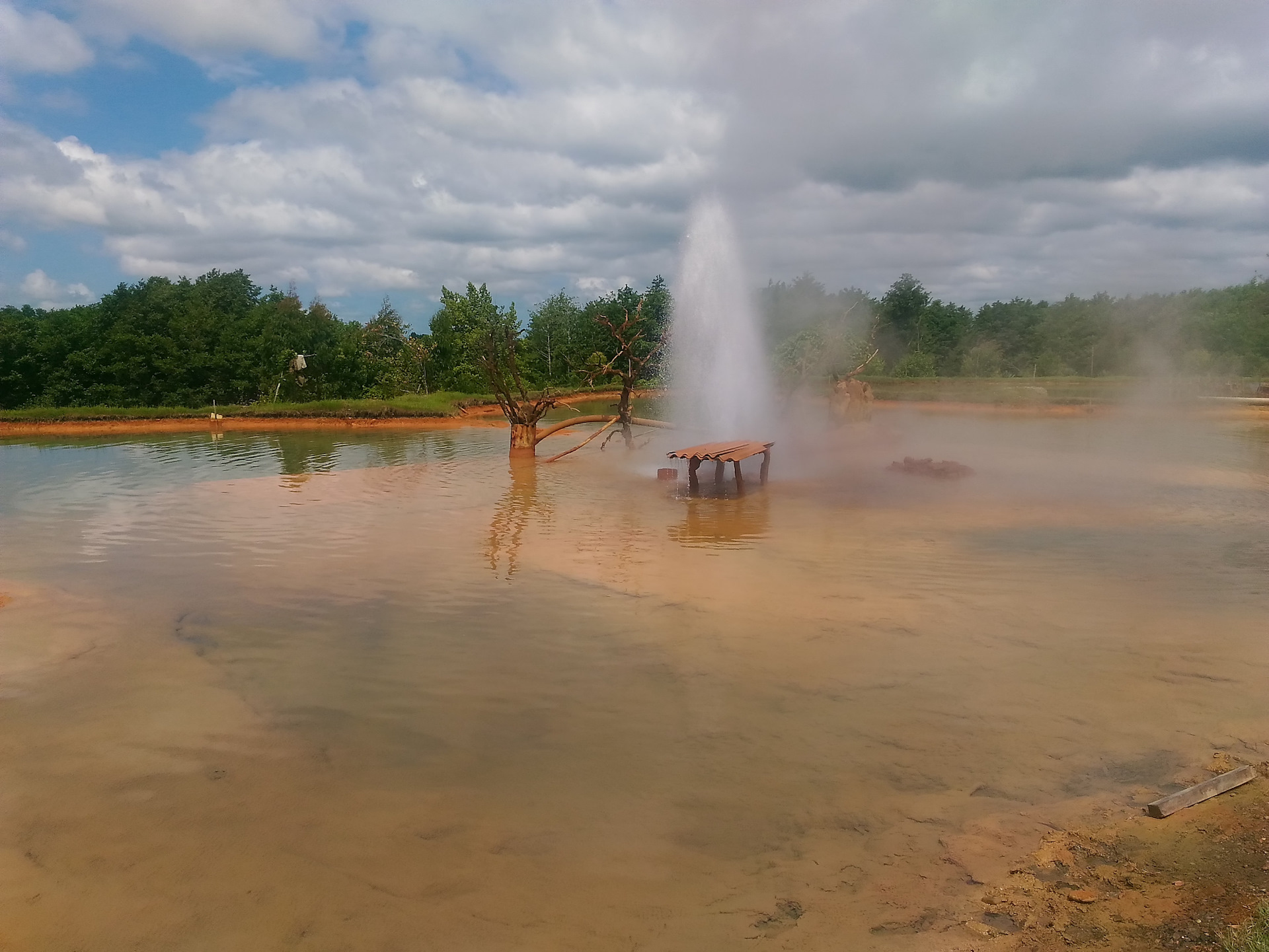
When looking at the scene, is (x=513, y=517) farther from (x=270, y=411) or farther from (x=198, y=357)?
(x=198, y=357)

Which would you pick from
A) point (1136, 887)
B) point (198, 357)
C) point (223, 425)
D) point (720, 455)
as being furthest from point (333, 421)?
point (1136, 887)

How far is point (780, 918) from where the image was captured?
4.01 metres

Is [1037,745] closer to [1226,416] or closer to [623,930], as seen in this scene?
[623,930]

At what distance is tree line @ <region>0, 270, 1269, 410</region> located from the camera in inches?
1663

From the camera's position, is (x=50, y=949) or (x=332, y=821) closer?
(x=50, y=949)

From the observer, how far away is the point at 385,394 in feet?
138

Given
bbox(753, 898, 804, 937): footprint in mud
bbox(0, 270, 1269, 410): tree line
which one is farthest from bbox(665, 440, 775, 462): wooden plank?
bbox(0, 270, 1269, 410): tree line

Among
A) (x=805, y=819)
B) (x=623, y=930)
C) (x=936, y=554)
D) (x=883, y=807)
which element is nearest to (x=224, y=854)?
(x=623, y=930)

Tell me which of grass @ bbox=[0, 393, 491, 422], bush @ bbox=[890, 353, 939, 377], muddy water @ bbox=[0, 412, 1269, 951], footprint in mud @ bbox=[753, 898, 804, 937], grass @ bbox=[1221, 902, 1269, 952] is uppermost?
bush @ bbox=[890, 353, 939, 377]

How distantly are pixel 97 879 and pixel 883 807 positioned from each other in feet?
14.6

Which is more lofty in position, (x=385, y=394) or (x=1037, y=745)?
(x=385, y=394)

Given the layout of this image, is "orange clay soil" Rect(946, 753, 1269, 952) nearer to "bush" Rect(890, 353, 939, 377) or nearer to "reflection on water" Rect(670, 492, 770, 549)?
"reflection on water" Rect(670, 492, 770, 549)

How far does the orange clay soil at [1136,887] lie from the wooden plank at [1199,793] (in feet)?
0.11

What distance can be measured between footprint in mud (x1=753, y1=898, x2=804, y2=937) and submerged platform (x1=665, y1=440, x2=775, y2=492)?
34.6 ft
